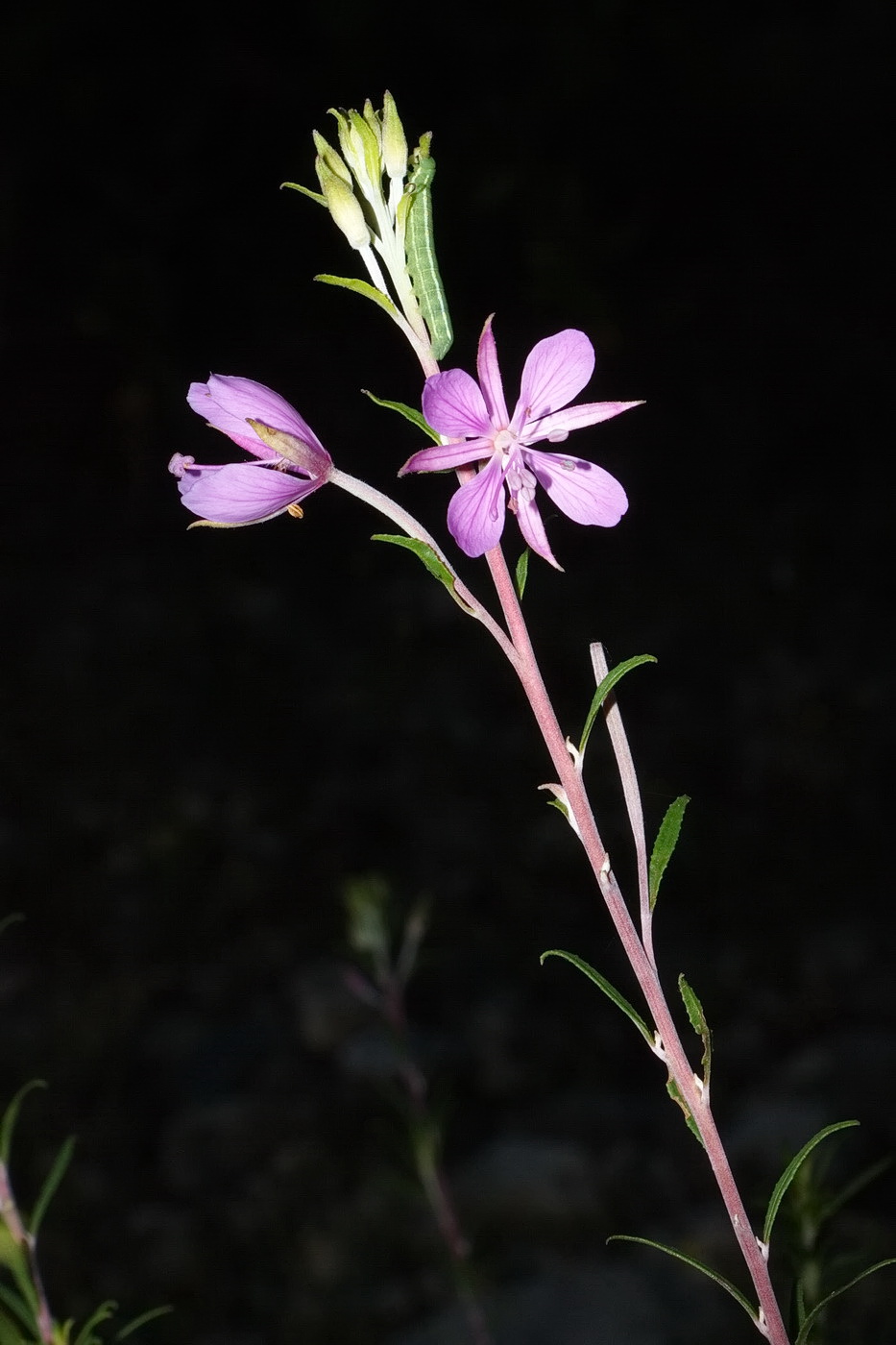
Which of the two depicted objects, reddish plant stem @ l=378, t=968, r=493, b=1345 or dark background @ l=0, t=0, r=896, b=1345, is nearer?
reddish plant stem @ l=378, t=968, r=493, b=1345

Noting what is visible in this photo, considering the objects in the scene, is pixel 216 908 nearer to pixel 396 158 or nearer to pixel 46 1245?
pixel 46 1245

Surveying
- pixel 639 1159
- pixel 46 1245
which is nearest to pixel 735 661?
pixel 639 1159

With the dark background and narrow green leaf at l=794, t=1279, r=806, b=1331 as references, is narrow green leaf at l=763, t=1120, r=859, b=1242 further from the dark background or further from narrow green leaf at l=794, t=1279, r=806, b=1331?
the dark background

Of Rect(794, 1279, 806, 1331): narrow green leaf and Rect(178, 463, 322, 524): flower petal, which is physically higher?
Rect(178, 463, 322, 524): flower petal

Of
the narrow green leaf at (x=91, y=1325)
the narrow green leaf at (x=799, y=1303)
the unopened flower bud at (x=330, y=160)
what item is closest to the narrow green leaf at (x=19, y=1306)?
the narrow green leaf at (x=91, y=1325)

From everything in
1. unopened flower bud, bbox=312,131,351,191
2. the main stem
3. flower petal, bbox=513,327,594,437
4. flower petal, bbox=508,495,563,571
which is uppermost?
unopened flower bud, bbox=312,131,351,191

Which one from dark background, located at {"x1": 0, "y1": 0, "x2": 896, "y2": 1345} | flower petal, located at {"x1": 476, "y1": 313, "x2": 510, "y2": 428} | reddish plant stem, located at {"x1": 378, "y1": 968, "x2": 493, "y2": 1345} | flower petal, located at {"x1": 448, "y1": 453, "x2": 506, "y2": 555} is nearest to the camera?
flower petal, located at {"x1": 448, "y1": 453, "x2": 506, "y2": 555}

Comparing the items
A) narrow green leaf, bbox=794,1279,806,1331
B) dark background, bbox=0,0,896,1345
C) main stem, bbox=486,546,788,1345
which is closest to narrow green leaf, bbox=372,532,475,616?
main stem, bbox=486,546,788,1345
